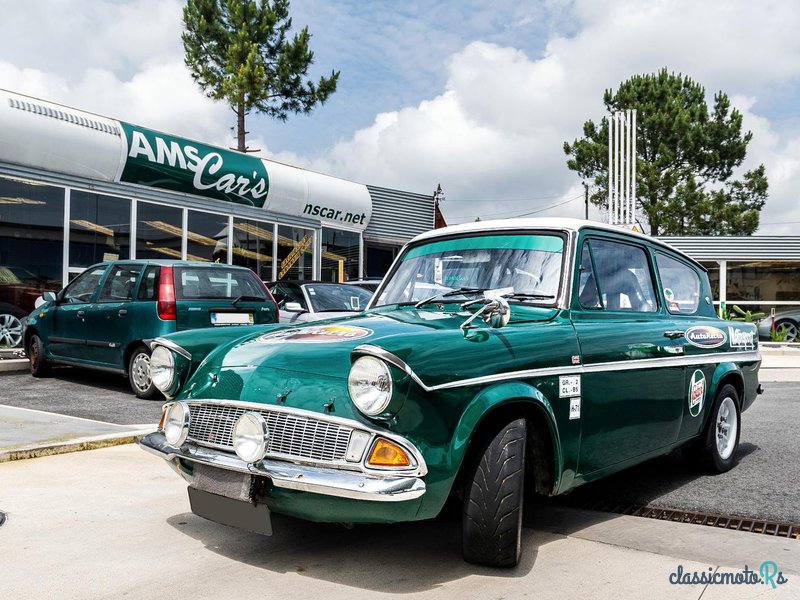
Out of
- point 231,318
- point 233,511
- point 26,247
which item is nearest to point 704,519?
point 233,511

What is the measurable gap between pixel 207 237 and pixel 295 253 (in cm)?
295

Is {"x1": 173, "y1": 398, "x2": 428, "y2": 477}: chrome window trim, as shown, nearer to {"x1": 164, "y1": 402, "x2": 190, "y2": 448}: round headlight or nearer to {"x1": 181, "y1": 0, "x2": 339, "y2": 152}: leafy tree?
{"x1": 164, "y1": 402, "x2": 190, "y2": 448}: round headlight

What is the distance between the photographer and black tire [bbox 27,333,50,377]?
10.2m

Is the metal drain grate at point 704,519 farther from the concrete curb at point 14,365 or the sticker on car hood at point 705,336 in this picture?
the concrete curb at point 14,365

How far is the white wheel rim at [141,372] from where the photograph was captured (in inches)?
344

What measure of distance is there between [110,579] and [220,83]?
79.7 ft

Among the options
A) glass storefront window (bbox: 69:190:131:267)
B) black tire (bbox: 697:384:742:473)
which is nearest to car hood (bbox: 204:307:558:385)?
black tire (bbox: 697:384:742:473)

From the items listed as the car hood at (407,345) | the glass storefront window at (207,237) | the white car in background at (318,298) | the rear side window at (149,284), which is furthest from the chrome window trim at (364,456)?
the glass storefront window at (207,237)

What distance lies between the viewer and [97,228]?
13.0 m

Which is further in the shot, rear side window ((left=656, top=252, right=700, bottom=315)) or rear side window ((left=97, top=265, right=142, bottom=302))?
rear side window ((left=97, top=265, right=142, bottom=302))

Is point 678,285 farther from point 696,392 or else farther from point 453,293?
point 453,293

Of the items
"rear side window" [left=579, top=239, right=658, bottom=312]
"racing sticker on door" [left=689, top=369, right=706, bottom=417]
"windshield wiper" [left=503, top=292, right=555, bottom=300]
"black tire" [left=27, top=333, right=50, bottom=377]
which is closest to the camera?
"windshield wiper" [left=503, top=292, right=555, bottom=300]

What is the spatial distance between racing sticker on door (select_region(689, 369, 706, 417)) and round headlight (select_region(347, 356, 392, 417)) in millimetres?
2750

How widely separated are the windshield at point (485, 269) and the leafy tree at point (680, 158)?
3685 centimetres
